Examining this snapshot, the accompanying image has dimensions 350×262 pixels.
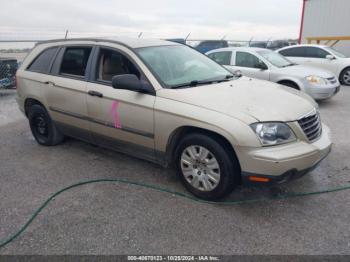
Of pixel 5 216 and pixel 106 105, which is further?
pixel 106 105

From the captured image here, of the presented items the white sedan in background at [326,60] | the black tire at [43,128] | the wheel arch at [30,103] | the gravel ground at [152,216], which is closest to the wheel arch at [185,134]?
the gravel ground at [152,216]

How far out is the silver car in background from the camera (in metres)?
7.47

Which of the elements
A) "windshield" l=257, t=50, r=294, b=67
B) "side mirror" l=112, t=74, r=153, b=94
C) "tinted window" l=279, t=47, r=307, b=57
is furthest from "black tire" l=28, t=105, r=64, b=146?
"tinted window" l=279, t=47, r=307, b=57

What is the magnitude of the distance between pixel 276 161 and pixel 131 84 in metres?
1.71

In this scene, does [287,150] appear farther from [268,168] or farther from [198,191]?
[198,191]

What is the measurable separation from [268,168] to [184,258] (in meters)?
1.10

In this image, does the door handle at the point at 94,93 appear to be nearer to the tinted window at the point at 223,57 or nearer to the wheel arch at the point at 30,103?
the wheel arch at the point at 30,103

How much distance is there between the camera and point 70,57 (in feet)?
14.8

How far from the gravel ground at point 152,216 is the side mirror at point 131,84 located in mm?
1150

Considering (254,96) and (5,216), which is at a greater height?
(254,96)

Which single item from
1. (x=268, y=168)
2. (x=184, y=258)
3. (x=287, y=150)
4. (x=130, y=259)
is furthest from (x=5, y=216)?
(x=287, y=150)

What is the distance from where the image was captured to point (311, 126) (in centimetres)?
325

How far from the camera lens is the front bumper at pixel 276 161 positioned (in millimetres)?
2869

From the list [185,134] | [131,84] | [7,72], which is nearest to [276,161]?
[185,134]
